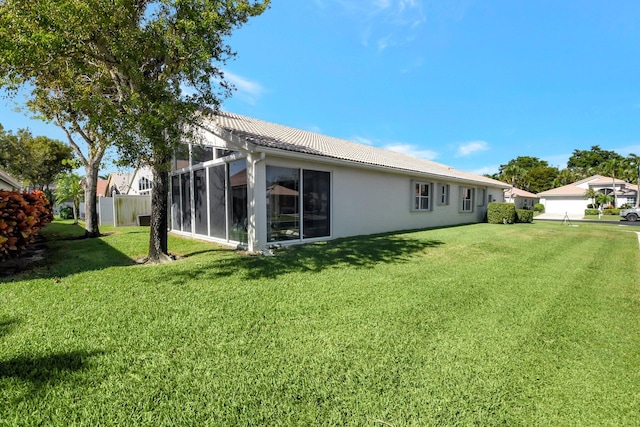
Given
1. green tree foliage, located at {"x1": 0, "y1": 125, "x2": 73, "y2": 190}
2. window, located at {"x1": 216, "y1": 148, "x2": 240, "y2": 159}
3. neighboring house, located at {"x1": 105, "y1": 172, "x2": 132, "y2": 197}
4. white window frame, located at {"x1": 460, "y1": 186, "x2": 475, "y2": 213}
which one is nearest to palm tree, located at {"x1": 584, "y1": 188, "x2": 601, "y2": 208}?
white window frame, located at {"x1": 460, "y1": 186, "x2": 475, "y2": 213}

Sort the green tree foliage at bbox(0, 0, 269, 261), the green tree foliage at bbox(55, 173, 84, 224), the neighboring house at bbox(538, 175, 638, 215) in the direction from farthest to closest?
the neighboring house at bbox(538, 175, 638, 215), the green tree foliage at bbox(55, 173, 84, 224), the green tree foliage at bbox(0, 0, 269, 261)

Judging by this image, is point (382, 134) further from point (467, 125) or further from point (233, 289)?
point (233, 289)

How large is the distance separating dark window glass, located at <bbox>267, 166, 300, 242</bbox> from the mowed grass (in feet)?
8.49

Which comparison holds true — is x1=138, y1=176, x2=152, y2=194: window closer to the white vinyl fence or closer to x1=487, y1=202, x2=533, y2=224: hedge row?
the white vinyl fence

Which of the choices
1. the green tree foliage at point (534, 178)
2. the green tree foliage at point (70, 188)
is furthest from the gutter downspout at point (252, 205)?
the green tree foliage at point (534, 178)

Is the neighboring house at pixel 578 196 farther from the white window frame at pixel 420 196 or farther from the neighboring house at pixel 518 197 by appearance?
the white window frame at pixel 420 196

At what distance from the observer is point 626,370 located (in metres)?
2.75

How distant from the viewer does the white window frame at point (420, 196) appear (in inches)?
539

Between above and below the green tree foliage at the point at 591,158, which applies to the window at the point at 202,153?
below

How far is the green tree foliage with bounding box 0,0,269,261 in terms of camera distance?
5.04 metres

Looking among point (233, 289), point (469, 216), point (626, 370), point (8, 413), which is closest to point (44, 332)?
point (8, 413)

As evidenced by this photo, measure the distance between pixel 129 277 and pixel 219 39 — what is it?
528cm

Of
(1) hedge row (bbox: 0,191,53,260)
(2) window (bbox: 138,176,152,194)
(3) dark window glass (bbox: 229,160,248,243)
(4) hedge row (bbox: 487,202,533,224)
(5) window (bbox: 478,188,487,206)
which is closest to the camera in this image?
(1) hedge row (bbox: 0,191,53,260)

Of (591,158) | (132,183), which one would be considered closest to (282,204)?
(132,183)
